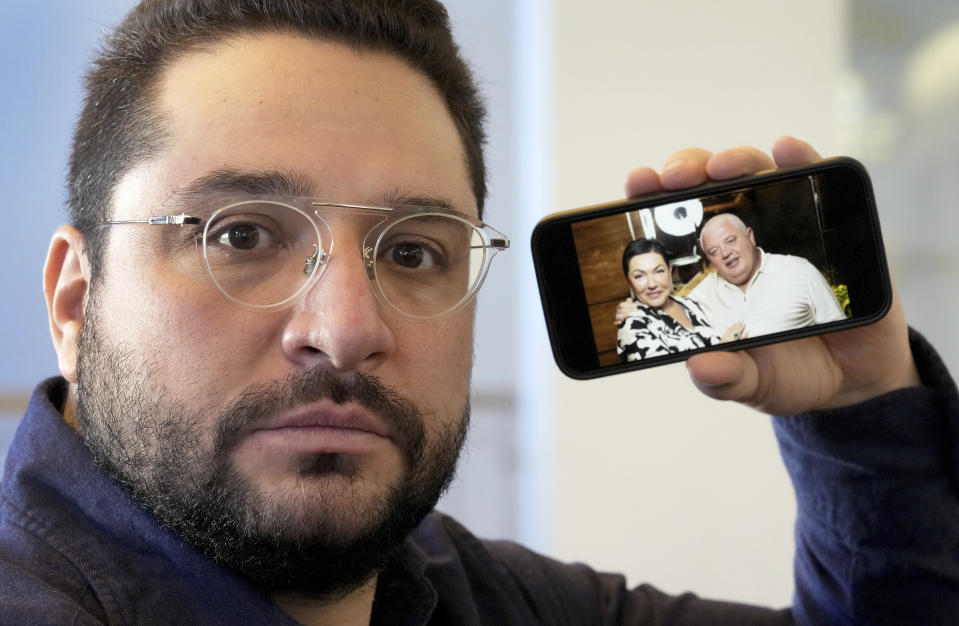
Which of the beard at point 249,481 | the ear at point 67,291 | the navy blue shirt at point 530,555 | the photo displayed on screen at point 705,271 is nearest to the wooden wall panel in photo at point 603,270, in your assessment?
the photo displayed on screen at point 705,271

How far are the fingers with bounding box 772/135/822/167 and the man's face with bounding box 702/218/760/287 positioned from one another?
95mm

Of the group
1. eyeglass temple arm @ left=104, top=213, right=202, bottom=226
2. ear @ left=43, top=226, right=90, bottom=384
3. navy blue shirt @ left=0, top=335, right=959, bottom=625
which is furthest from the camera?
ear @ left=43, top=226, right=90, bottom=384

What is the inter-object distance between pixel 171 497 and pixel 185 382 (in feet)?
0.36

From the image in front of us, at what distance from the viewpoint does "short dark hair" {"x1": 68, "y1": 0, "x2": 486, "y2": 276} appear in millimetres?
1016

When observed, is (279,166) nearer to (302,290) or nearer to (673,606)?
(302,290)

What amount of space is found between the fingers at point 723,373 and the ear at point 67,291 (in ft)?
2.21

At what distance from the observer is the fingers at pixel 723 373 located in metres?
1.01

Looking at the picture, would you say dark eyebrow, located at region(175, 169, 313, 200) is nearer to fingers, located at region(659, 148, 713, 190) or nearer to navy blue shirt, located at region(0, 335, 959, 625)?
navy blue shirt, located at region(0, 335, 959, 625)

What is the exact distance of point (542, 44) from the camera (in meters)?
2.45

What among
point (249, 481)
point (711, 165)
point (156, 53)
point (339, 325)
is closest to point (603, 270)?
point (711, 165)

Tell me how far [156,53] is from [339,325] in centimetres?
43

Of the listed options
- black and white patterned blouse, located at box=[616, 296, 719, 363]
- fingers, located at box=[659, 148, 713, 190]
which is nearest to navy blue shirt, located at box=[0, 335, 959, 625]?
black and white patterned blouse, located at box=[616, 296, 719, 363]

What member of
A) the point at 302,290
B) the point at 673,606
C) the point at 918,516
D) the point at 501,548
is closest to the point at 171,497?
the point at 302,290

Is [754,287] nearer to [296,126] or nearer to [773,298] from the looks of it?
[773,298]
